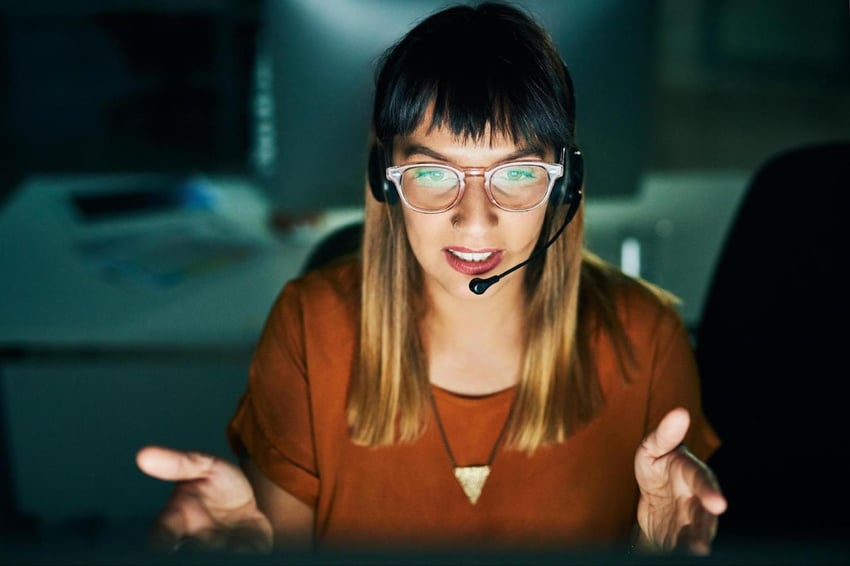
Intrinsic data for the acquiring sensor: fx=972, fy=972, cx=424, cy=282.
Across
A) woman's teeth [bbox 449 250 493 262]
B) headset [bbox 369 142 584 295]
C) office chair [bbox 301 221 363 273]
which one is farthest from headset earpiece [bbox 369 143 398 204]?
office chair [bbox 301 221 363 273]

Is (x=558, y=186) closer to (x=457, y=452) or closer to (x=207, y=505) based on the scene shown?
(x=457, y=452)

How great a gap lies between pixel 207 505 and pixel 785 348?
91cm

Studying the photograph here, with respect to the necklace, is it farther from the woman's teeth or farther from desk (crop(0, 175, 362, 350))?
desk (crop(0, 175, 362, 350))

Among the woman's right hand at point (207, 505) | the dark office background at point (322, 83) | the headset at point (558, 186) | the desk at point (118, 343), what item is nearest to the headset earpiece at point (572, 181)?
the headset at point (558, 186)

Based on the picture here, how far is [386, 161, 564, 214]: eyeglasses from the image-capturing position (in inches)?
40.9

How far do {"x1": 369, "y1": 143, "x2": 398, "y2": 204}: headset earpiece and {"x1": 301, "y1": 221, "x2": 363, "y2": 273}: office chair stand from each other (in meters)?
0.24

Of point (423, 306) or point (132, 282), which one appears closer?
point (423, 306)

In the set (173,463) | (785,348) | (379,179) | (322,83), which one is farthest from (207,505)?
(322,83)

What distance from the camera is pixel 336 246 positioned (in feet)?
4.74

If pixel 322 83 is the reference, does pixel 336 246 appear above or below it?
below

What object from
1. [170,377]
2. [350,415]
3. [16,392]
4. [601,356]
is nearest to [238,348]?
[170,377]

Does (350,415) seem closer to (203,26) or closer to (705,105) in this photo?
(203,26)

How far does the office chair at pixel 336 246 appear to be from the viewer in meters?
1.43

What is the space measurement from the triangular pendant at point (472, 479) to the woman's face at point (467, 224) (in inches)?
8.6
